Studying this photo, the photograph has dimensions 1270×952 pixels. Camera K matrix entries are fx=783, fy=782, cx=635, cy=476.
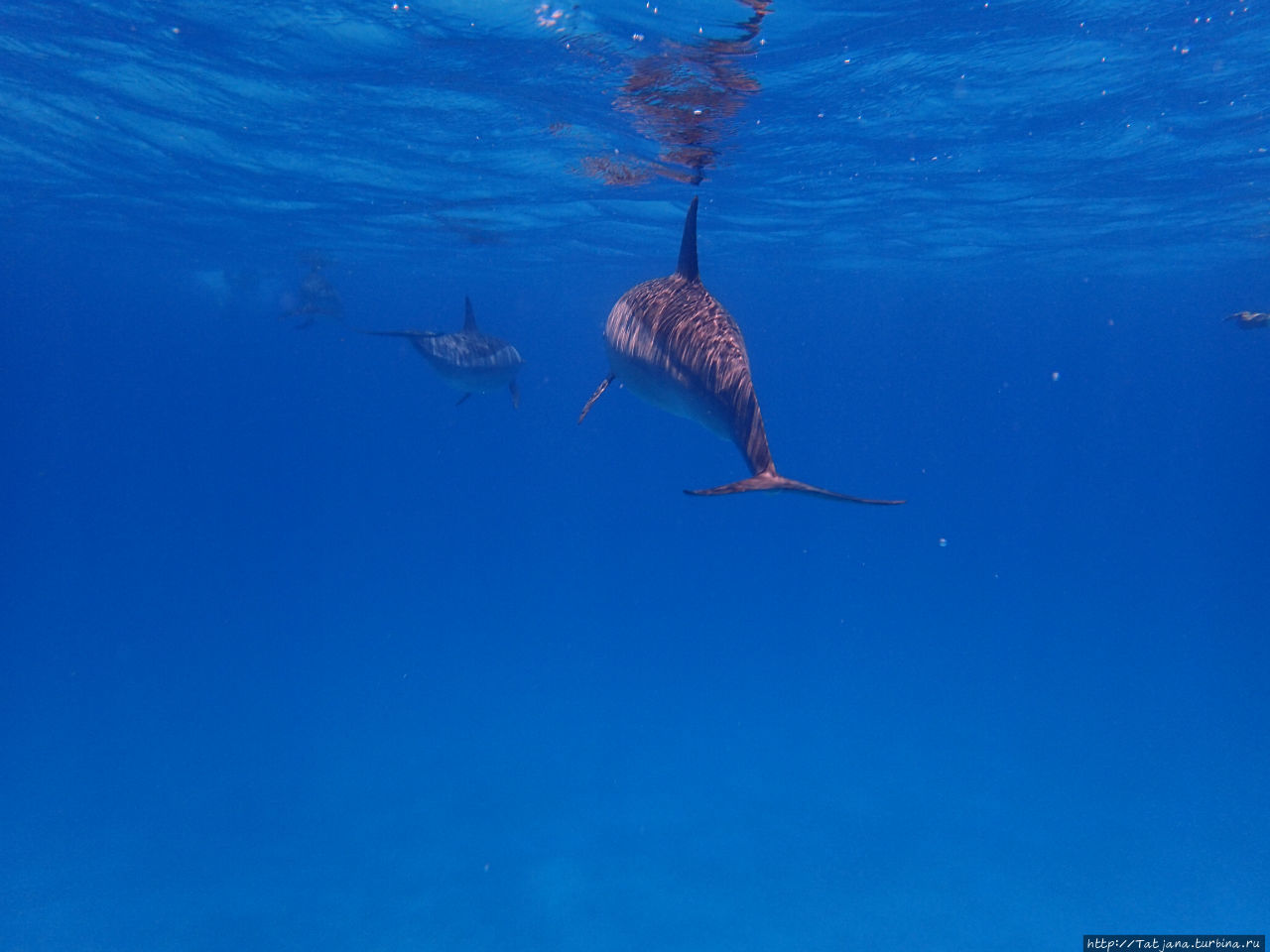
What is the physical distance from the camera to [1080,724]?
27.3 meters

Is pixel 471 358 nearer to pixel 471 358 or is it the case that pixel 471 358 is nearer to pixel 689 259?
pixel 471 358

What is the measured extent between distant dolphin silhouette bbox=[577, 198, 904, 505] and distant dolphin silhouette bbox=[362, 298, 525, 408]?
5740 mm

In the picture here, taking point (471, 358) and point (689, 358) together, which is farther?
point (471, 358)

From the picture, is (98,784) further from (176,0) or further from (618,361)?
(618,361)

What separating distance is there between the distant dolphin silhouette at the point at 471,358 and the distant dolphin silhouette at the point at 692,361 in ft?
18.8

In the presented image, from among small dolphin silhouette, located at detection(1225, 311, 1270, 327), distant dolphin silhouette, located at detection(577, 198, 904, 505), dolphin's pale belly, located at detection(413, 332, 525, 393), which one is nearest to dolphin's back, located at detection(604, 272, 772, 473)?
distant dolphin silhouette, located at detection(577, 198, 904, 505)

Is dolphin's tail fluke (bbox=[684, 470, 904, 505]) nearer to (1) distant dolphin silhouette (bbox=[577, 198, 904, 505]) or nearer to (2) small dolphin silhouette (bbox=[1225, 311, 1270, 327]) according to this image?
(1) distant dolphin silhouette (bbox=[577, 198, 904, 505])

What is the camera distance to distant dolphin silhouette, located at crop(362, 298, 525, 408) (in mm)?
12727

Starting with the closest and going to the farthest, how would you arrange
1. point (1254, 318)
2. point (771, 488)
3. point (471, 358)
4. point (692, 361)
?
1. point (771, 488)
2. point (692, 361)
3. point (471, 358)
4. point (1254, 318)

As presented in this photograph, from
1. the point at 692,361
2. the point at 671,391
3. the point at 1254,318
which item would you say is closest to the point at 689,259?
the point at 671,391

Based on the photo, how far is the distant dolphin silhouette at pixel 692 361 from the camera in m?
4.93

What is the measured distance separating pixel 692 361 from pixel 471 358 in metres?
7.83

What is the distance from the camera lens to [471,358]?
41.7 feet

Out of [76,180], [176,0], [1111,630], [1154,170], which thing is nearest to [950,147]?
[1154,170]
